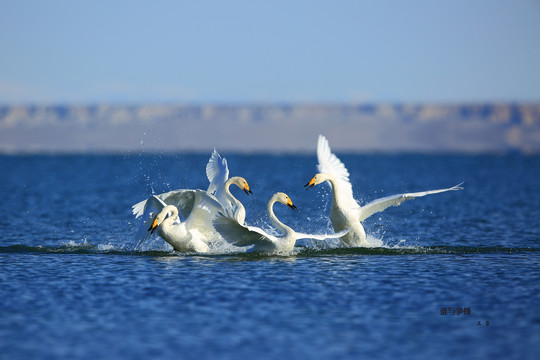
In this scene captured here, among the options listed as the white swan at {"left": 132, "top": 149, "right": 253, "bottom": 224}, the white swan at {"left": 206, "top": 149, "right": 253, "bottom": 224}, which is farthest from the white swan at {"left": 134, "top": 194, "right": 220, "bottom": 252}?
the white swan at {"left": 206, "top": 149, "right": 253, "bottom": 224}

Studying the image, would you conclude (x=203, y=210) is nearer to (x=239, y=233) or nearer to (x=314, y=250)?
(x=239, y=233)

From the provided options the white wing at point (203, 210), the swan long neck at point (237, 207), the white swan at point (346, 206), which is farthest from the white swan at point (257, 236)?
the white swan at point (346, 206)

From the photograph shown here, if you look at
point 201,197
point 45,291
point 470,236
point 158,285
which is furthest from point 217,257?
point 470,236

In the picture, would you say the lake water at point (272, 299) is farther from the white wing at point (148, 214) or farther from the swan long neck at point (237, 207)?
the swan long neck at point (237, 207)

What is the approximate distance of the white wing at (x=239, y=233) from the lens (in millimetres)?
Result: 16344

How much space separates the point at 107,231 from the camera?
2361 centimetres

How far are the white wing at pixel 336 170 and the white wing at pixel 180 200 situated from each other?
3107 millimetres

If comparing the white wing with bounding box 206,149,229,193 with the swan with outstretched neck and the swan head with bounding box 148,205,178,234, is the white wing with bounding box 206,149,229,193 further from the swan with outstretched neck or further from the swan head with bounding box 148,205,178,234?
the swan head with bounding box 148,205,178,234

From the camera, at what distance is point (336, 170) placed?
19031 millimetres

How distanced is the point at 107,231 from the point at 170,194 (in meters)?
6.24

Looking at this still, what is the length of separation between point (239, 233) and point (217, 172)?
8.18 feet

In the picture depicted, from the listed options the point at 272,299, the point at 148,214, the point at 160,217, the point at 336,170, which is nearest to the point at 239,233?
the point at 160,217

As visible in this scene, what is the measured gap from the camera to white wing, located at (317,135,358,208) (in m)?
18.5

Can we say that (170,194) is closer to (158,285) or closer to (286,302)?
(158,285)
